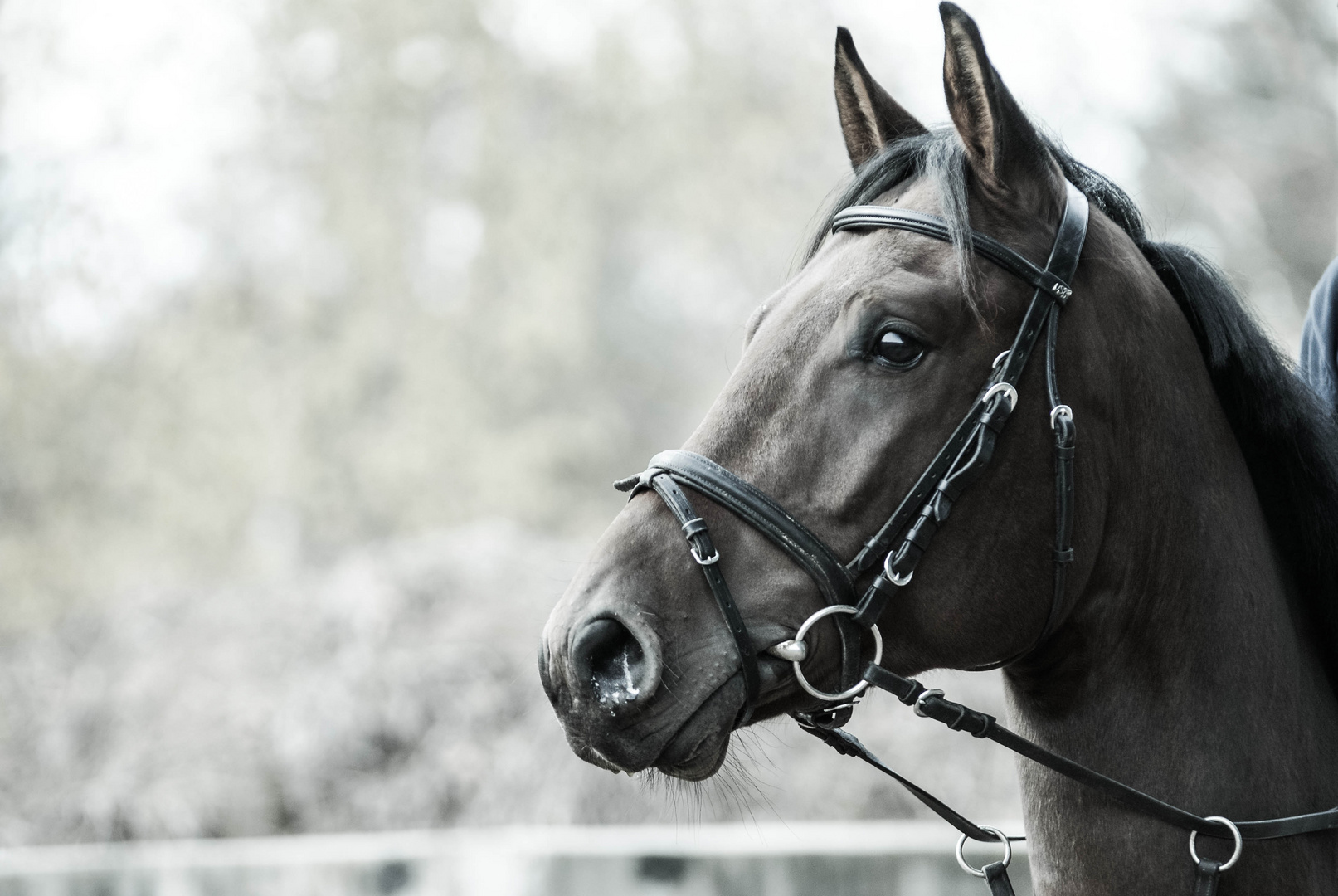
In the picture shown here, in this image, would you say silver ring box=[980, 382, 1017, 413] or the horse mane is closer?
silver ring box=[980, 382, 1017, 413]

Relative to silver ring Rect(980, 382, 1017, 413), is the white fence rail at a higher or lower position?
lower

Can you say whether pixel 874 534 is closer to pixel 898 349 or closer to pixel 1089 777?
pixel 898 349

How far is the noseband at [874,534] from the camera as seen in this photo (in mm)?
1654

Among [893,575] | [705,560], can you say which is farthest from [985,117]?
[705,560]

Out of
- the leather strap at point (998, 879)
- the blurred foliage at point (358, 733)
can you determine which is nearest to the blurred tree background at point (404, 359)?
the blurred foliage at point (358, 733)

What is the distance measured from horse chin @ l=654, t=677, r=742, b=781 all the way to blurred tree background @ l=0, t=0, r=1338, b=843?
4.23 metres

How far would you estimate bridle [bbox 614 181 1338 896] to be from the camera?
1671mm

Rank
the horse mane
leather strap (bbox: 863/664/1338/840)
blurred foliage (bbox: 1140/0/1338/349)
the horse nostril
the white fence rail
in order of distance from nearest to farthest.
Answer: the horse nostril → leather strap (bbox: 863/664/1338/840) → the horse mane → the white fence rail → blurred foliage (bbox: 1140/0/1338/349)

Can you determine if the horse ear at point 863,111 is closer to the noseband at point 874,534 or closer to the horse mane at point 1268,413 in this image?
the horse mane at point 1268,413

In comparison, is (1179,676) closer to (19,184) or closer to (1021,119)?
(1021,119)

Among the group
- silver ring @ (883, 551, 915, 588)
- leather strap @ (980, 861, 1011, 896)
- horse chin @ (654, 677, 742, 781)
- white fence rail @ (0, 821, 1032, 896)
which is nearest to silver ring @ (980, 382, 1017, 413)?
silver ring @ (883, 551, 915, 588)

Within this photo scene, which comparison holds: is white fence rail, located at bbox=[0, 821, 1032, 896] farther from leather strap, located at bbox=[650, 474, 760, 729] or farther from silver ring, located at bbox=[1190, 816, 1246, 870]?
leather strap, located at bbox=[650, 474, 760, 729]

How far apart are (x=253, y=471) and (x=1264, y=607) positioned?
1256cm

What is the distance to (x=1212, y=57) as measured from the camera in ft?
46.9
